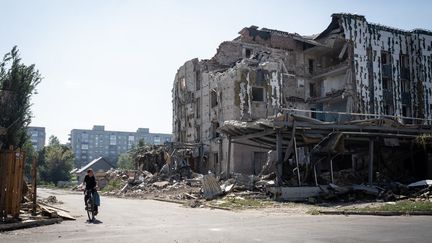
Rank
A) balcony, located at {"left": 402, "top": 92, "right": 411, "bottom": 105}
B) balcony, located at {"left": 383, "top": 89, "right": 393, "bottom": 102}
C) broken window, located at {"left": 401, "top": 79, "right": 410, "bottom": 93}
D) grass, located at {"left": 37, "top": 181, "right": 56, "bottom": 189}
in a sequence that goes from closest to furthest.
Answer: balcony, located at {"left": 383, "top": 89, "right": 393, "bottom": 102} < balcony, located at {"left": 402, "top": 92, "right": 411, "bottom": 105} < broken window, located at {"left": 401, "top": 79, "right": 410, "bottom": 93} < grass, located at {"left": 37, "top": 181, "right": 56, "bottom": 189}

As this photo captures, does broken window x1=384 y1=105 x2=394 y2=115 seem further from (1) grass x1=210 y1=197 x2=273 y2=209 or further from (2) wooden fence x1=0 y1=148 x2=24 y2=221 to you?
(2) wooden fence x1=0 y1=148 x2=24 y2=221

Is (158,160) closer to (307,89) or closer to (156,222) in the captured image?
(307,89)

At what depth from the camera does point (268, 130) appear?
22.7 m

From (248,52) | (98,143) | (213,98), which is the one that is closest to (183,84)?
(213,98)

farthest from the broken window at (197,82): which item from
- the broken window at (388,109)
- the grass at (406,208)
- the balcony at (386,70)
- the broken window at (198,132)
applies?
the grass at (406,208)

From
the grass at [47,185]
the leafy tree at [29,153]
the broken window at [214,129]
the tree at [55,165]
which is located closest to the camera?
the leafy tree at [29,153]

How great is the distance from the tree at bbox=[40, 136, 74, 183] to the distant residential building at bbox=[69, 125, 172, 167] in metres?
75.6

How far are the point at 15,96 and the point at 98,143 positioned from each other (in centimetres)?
14491

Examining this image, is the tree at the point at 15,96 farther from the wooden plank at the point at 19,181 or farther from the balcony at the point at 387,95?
the balcony at the point at 387,95

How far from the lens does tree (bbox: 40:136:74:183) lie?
266 feet

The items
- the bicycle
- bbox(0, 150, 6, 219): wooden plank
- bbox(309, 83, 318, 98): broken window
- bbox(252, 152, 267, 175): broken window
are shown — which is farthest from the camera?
bbox(309, 83, 318, 98): broken window

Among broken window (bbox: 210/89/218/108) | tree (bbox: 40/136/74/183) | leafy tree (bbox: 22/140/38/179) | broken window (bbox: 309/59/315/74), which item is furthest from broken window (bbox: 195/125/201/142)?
tree (bbox: 40/136/74/183)

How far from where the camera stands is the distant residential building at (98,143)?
163375mm

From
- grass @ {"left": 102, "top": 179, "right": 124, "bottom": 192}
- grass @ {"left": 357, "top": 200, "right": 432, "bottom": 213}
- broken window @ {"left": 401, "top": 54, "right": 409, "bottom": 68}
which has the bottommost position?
grass @ {"left": 102, "top": 179, "right": 124, "bottom": 192}
